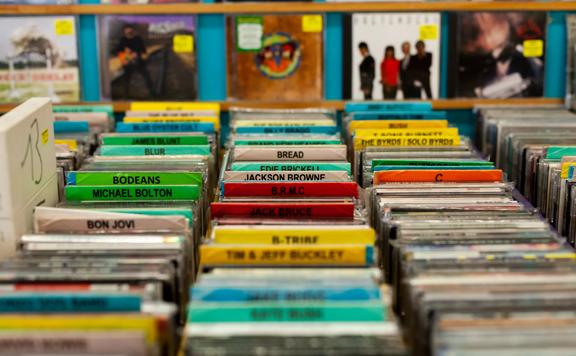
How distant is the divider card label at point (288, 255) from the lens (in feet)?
6.41

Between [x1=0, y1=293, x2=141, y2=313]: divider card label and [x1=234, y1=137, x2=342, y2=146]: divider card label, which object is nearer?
[x1=0, y1=293, x2=141, y2=313]: divider card label

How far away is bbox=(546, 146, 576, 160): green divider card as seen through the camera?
3.10m

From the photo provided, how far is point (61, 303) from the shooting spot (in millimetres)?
1753

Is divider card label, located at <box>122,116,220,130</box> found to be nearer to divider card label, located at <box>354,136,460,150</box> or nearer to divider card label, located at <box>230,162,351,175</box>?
divider card label, located at <box>354,136,460,150</box>

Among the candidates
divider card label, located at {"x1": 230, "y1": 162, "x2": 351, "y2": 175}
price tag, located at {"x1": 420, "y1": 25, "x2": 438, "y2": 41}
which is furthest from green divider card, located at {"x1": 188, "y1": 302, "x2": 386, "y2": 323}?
price tag, located at {"x1": 420, "y1": 25, "x2": 438, "y2": 41}

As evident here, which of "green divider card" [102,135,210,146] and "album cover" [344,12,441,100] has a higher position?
"album cover" [344,12,441,100]

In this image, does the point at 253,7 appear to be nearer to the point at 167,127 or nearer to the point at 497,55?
the point at 167,127

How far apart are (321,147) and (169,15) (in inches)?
76.4

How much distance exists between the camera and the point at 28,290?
71.7 inches

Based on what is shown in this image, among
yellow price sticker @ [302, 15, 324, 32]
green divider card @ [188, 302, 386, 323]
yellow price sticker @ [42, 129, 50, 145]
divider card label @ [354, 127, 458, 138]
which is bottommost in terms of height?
green divider card @ [188, 302, 386, 323]

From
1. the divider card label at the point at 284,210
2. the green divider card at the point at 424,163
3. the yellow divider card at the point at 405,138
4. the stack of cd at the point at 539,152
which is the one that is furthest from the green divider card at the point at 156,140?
the stack of cd at the point at 539,152

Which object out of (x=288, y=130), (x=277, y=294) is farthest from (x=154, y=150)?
(x=277, y=294)

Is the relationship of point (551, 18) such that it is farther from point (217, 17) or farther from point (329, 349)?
point (329, 349)

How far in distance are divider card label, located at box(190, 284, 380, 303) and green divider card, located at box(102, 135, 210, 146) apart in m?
1.55
